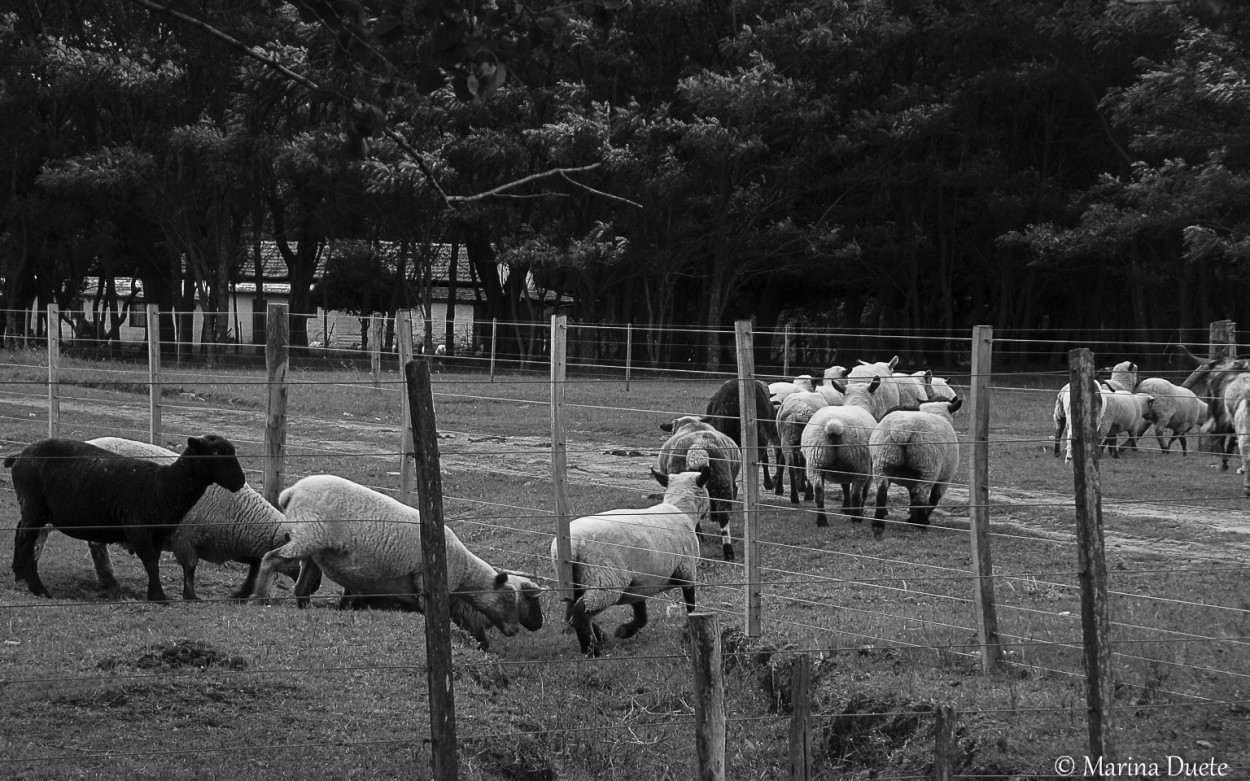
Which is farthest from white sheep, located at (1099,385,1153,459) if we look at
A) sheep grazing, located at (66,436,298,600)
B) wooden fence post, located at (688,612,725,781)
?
wooden fence post, located at (688,612,725,781)

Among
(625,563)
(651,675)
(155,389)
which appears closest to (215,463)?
(625,563)

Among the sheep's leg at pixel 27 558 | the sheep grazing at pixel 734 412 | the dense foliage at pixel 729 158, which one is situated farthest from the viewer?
the dense foliage at pixel 729 158

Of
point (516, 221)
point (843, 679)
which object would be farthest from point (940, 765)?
point (516, 221)

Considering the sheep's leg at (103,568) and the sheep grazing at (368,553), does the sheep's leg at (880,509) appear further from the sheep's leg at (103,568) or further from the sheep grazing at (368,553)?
the sheep's leg at (103,568)

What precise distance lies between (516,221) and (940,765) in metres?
32.8

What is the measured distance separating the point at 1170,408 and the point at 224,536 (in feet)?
49.1

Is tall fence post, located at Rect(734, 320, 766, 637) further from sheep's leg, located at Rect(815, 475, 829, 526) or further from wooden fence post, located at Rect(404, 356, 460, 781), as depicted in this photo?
sheep's leg, located at Rect(815, 475, 829, 526)

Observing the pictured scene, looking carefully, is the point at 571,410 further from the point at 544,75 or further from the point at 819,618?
the point at 544,75

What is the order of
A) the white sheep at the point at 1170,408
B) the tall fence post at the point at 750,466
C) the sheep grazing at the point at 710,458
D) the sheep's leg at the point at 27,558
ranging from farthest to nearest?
the white sheep at the point at 1170,408 < the sheep grazing at the point at 710,458 < the sheep's leg at the point at 27,558 < the tall fence post at the point at 750,466

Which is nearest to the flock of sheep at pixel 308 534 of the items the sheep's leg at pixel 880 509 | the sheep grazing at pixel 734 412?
the sheep's leg at pixel 880 509

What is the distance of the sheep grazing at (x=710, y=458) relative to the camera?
12492 mm

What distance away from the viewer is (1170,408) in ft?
62.8

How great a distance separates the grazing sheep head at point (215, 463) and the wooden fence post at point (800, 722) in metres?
5.94

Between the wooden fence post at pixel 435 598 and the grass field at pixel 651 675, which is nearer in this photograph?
the wooden fence post at pixel 435 598
